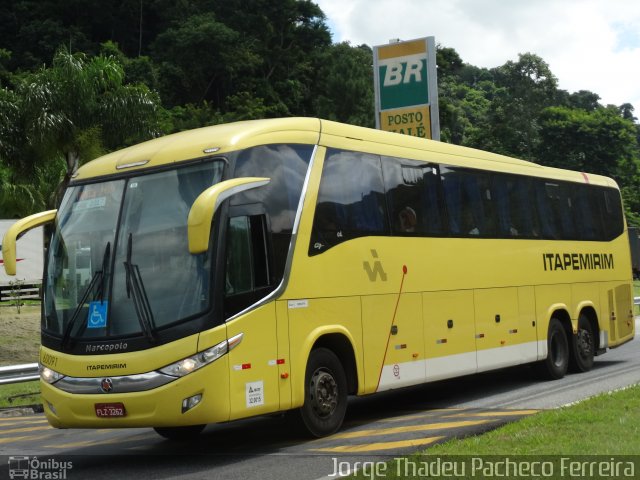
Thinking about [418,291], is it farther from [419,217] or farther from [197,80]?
[197,80]

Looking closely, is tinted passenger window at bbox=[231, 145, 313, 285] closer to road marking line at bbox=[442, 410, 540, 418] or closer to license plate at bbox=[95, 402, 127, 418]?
license plate at bbox=[95, 402, 127, 418]

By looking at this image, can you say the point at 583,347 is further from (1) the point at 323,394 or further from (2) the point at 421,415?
(1) the point at 323,394

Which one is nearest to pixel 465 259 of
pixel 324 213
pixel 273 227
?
pixel 324 213

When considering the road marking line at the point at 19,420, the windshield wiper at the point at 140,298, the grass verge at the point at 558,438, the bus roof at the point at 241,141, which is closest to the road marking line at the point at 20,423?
the road marking line at the point at 19,420

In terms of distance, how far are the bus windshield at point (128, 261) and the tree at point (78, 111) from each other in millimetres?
17972

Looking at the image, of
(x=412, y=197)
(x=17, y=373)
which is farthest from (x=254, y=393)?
(x=17, y=373)

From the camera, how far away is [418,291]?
13.4 metres

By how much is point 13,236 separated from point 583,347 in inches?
429

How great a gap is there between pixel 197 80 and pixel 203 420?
2707 inches

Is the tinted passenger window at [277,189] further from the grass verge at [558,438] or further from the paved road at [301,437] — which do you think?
the grass verge at [558,438]

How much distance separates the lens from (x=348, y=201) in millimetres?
12094

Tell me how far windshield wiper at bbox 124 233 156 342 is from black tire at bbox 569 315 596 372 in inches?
384

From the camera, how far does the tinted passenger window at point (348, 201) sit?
11.6m

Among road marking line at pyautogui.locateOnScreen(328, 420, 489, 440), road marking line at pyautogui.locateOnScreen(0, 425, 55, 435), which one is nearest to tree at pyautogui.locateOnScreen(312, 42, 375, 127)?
road marking line at pyautogui.locateOnScreen(0, 425, 55, 435)
